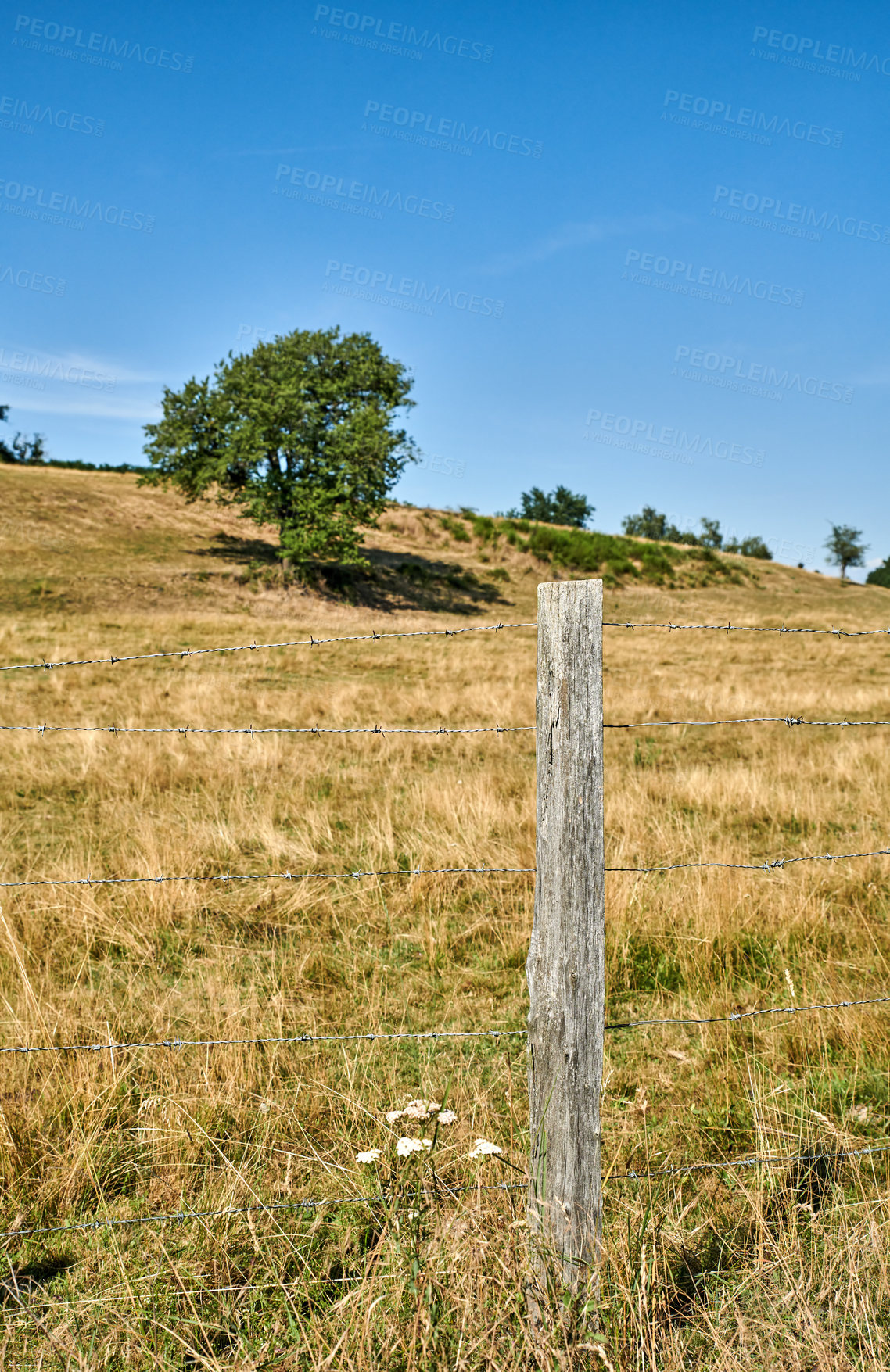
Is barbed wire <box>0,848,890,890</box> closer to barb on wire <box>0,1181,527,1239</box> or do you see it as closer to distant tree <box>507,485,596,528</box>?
barb on wire <box>0,1181,527,1239</box>

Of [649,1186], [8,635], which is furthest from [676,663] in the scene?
[649,1186]

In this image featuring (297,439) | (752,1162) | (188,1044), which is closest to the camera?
(752,1162)

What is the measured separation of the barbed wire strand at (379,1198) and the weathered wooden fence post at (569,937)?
261 mm

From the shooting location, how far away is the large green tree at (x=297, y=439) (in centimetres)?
2655

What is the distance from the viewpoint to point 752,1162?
99.1 inches

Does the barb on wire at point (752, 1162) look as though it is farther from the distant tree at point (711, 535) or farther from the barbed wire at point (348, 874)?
the distant tree at point (711, 535)

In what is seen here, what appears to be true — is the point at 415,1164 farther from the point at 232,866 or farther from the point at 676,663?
the point at 676,663

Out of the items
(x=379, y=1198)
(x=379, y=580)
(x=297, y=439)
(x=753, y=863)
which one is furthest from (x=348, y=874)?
(x=379, y=580)

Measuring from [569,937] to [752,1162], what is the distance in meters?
1.14

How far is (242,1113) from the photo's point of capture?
2861 millimetres

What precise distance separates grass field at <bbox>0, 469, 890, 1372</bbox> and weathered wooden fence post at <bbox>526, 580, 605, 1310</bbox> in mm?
165

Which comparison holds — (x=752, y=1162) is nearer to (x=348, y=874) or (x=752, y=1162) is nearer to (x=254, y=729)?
(x=348, y=874)

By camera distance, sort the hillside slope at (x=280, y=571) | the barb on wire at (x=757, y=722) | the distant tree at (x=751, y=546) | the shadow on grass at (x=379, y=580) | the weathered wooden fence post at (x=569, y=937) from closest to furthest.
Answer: the weathered wooden fence post at (x=569, y=937)
the barb on wire at (x=757, y=722)
the hillside slope at (x=280, y=571)
the shadow on grass at (x=379, y=580)
the distant tree at (x=751, y=546)

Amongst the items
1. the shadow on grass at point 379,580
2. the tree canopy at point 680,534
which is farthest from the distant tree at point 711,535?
the shadow on grass at point 379,580
